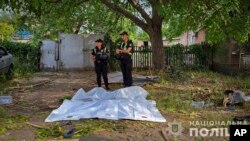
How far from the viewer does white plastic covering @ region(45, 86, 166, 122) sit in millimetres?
8344

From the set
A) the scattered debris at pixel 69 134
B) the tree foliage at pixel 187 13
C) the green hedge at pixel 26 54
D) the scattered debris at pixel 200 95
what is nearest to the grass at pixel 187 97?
the scattered debris at pixel 200 95

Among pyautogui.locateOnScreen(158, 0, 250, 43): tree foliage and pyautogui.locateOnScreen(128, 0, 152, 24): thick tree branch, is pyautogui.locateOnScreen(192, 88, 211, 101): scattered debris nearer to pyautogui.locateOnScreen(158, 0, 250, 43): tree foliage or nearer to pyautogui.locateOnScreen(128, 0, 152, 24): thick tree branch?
pyautogui.locateOnScreen(158, 0, 250, 43): tree foliage

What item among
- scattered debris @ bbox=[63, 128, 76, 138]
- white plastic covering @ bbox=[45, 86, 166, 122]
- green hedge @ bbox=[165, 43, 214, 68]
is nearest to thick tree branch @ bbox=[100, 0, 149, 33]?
green hedge @ bbox=[165, 43, 214, 68]

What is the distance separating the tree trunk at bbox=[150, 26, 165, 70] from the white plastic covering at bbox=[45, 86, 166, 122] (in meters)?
9.20

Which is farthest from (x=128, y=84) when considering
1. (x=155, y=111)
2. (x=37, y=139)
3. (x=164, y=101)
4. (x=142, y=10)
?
(x=142, y=10)

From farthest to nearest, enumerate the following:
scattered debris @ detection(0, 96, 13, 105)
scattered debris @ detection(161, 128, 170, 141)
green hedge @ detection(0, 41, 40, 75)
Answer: green hedge @ detection(0, 41, 40, 75) → scattered debris @ detection(0, 96, 13, 105) → scattered debris @ detection(161, 128, 170, 141)

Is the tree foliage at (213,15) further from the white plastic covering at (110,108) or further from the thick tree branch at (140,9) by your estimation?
the thick tree branch at (140,9)

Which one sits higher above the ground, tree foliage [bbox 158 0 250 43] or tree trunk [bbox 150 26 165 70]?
tree foliage [bbox 158 0 250 43]

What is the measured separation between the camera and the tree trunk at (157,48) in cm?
1914

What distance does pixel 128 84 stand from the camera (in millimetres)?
12312

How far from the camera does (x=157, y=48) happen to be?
762 inches

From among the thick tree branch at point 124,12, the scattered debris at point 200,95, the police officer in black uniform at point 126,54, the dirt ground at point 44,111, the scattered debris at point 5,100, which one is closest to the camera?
the dirt ground at point 44,111

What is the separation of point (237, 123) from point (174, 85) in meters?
6.62

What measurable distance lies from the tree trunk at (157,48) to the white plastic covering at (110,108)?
362 inches
